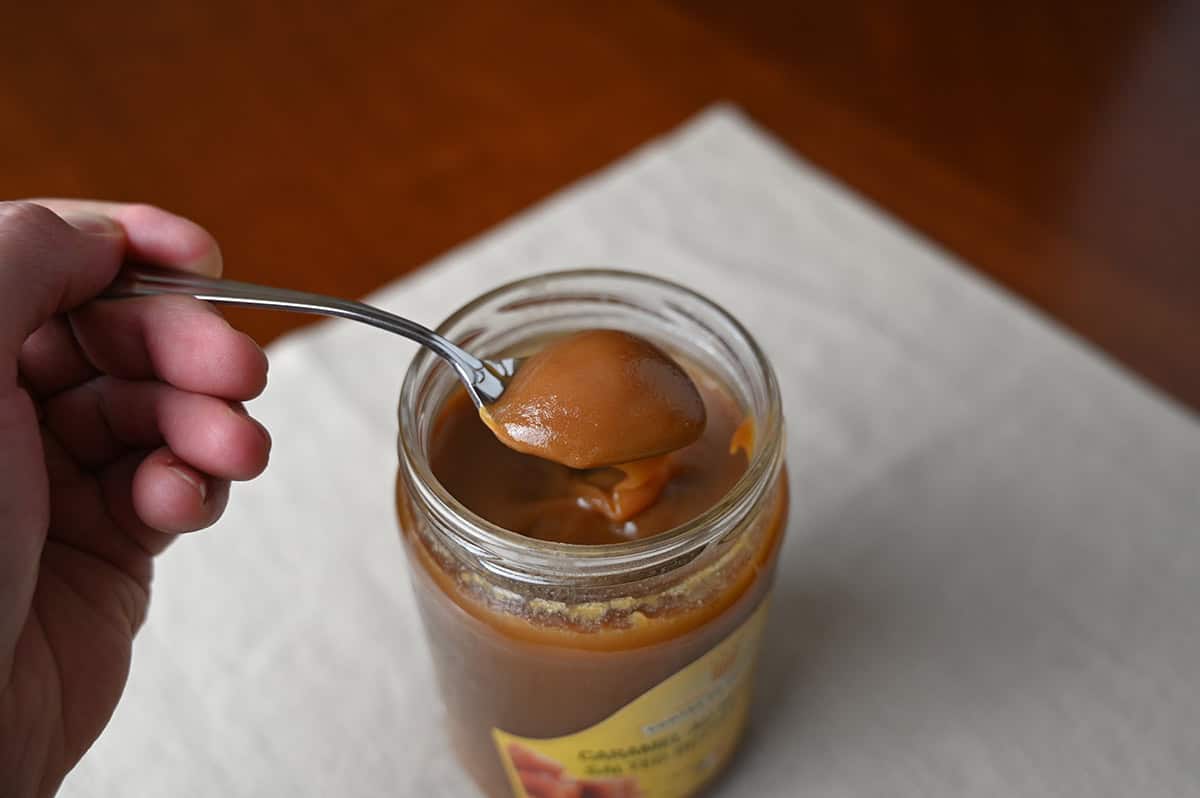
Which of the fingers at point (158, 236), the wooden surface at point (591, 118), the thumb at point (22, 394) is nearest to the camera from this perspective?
the thumb at point (22, 394)

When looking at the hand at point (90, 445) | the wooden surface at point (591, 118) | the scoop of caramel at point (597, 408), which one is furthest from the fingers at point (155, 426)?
the wooden surface at point (591, 118)

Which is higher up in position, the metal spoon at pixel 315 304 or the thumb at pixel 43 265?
the thumb at pixel 43 265

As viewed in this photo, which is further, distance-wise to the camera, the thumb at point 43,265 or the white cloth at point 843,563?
the white cloth at point 843,563

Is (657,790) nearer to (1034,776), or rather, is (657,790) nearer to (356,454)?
(1034,776)

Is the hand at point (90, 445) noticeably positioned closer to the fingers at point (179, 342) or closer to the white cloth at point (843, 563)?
the fingers at point (179, 342)

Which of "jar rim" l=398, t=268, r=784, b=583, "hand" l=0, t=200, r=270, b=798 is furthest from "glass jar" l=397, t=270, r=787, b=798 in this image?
"hand" l=0, t=200, r=270, b=798

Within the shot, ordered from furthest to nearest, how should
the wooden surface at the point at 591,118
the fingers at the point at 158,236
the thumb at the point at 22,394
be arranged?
the wooden surface at the point at 591,118
the fingers at the point at 158,236
the thumb at the point at 22,394
